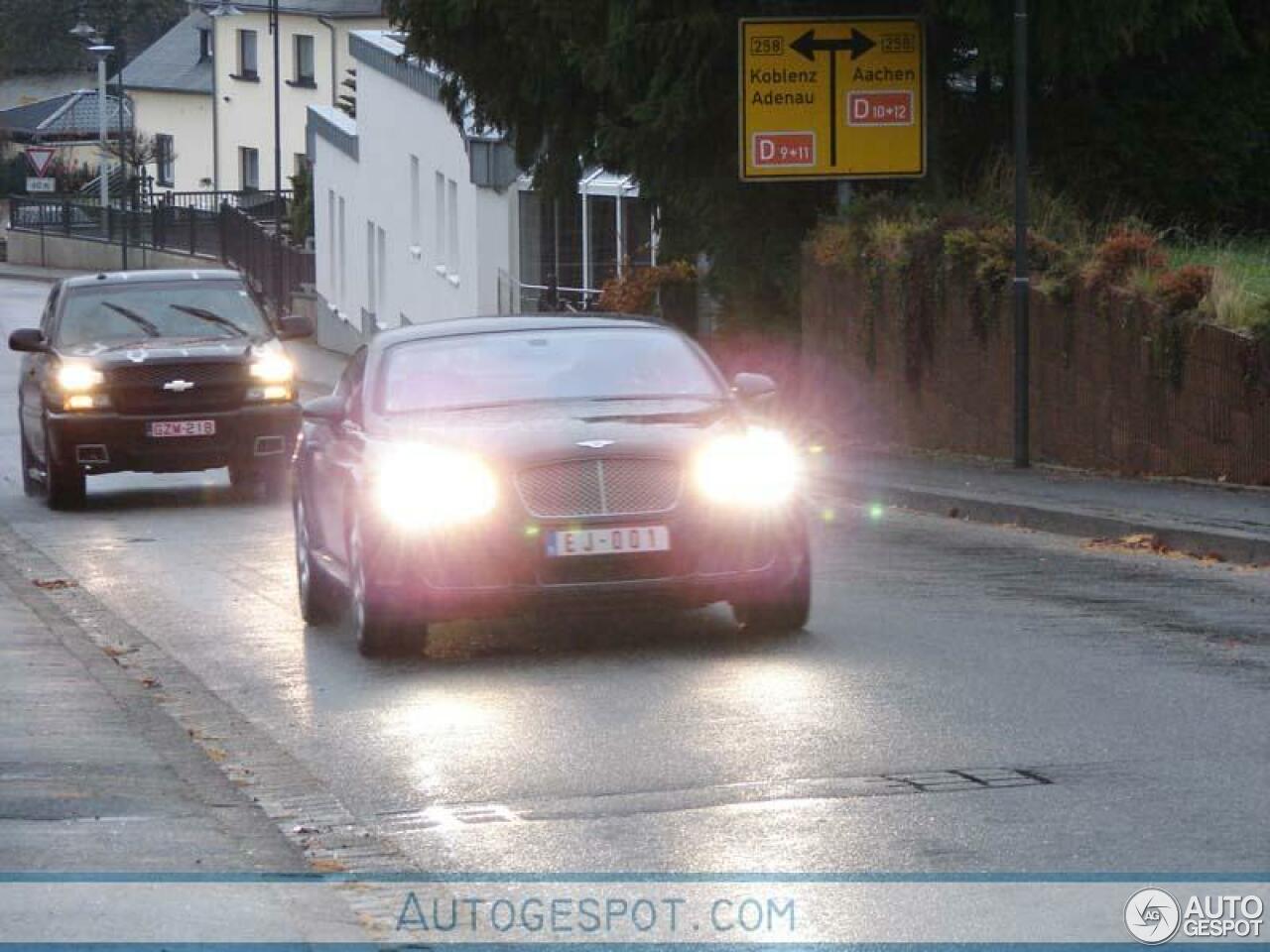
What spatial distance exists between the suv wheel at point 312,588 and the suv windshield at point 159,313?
8.58 m

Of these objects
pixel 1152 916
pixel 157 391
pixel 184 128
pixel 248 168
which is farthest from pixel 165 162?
pixel 1152 916

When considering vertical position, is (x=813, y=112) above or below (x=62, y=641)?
above

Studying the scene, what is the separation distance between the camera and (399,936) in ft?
21.7

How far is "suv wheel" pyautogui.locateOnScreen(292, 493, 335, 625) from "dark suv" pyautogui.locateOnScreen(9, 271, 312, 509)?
771 cm

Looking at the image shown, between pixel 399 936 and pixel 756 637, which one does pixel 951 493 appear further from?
pixel 399 936

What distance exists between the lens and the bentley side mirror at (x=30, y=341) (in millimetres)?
21547

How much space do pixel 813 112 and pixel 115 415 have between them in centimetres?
772

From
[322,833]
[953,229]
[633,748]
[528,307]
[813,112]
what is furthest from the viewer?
[528,307]

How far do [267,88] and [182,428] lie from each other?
76.9 meters

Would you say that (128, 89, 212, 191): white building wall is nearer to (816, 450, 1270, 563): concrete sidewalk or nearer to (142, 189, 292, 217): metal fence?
(142, 189, 292, 217): metal fence

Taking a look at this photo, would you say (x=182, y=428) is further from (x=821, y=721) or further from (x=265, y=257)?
(x=265, y=257)

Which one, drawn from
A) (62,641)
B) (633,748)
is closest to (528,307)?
(62,641)

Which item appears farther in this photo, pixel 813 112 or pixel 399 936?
pixel 813 112

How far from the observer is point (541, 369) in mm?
12641
